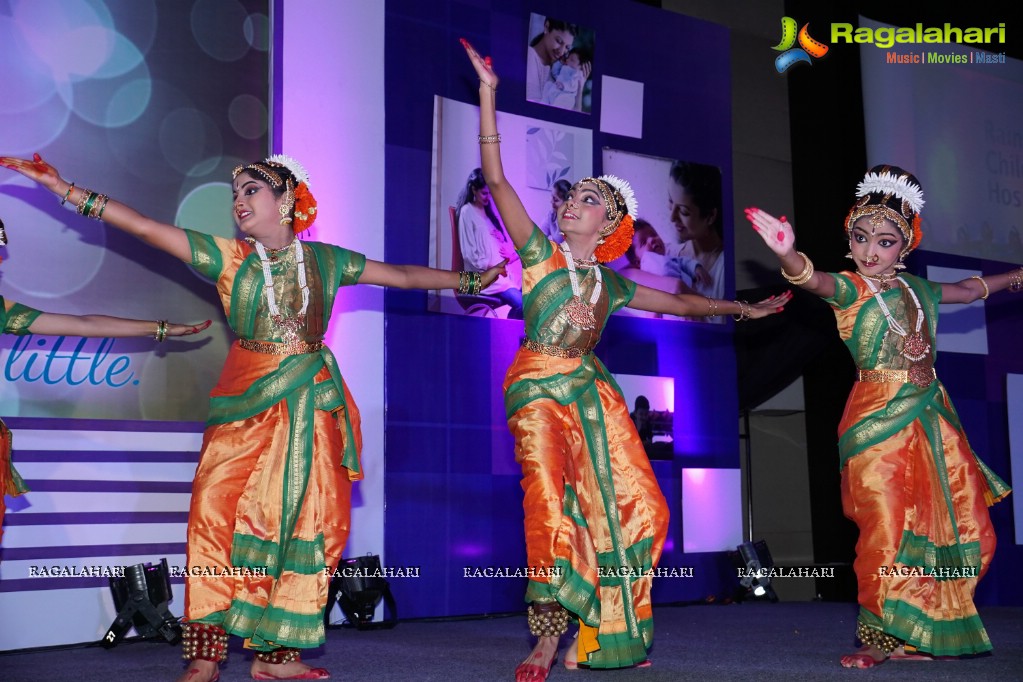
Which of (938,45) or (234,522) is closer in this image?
(234,522)

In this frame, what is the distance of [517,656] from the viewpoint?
4.38 m

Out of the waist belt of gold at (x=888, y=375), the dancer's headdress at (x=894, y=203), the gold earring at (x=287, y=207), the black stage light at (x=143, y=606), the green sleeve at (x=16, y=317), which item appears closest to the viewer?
the gold earring at (x=287, y=207)

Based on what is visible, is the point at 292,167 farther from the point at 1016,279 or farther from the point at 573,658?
the point at 1016,279

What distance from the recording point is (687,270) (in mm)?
7031

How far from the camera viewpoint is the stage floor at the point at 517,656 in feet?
12.4

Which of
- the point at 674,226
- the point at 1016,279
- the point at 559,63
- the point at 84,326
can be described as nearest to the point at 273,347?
the point at 84,326

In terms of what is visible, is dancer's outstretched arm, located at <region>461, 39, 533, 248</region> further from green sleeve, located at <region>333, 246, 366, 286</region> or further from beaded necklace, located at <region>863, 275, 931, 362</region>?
beaded necklace, located at <region>863, 275, 931, 362</region>

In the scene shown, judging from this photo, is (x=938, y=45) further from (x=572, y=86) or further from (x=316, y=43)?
(x=316, y=43)

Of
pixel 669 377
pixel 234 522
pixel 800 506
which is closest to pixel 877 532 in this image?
pixel 234 522

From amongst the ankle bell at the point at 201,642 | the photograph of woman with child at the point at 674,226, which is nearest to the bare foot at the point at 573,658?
the ankle bell at the point at 201,642

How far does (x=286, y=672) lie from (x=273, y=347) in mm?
1098

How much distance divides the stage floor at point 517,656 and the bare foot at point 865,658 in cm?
4

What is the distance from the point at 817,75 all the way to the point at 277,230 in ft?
16.4

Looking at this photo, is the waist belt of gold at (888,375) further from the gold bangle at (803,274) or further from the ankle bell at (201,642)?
the ankle bell at (201,642)
